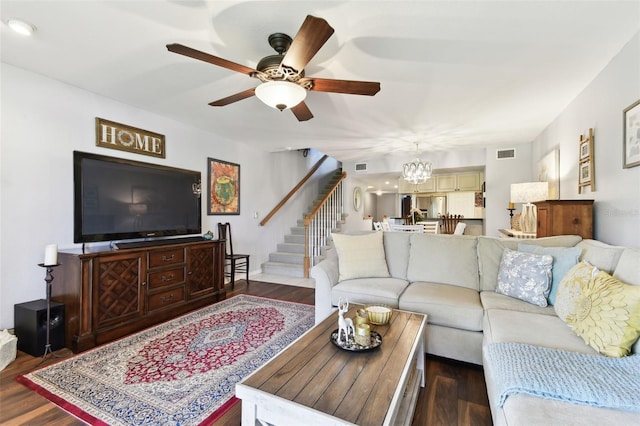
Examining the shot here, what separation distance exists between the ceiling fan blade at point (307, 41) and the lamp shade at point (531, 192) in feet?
10.6

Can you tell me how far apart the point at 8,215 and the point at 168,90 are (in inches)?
68.0

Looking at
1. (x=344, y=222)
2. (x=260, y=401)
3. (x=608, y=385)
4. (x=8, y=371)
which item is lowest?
(x=8, y=371)

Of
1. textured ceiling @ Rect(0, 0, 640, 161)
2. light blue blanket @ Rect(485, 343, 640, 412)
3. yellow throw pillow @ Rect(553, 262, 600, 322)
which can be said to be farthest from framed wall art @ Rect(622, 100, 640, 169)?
light blue blanket @ Rect(485, 343, 640, 412)

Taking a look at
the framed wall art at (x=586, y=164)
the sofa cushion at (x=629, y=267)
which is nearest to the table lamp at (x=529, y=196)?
the framed wall art at (x=586, y=164)

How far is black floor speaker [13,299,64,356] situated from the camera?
2266 mm

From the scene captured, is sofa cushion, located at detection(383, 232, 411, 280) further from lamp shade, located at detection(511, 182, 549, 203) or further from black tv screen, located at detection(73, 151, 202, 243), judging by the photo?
black tv screen, located at detection(73, 151, 202, 243)

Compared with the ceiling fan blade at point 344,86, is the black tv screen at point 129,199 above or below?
below

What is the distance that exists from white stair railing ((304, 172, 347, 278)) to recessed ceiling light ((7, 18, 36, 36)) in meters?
3.89

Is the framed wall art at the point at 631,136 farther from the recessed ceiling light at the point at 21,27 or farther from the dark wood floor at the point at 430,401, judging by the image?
the recessed ceiling light at the point at 21,27

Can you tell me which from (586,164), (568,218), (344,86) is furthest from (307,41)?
(586,164)

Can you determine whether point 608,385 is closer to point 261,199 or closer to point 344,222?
point 261,199

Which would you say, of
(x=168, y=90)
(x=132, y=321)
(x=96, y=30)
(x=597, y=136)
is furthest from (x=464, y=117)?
(x=132, y=321)

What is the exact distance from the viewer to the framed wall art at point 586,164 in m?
2.52

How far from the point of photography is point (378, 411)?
1059 millimetres
